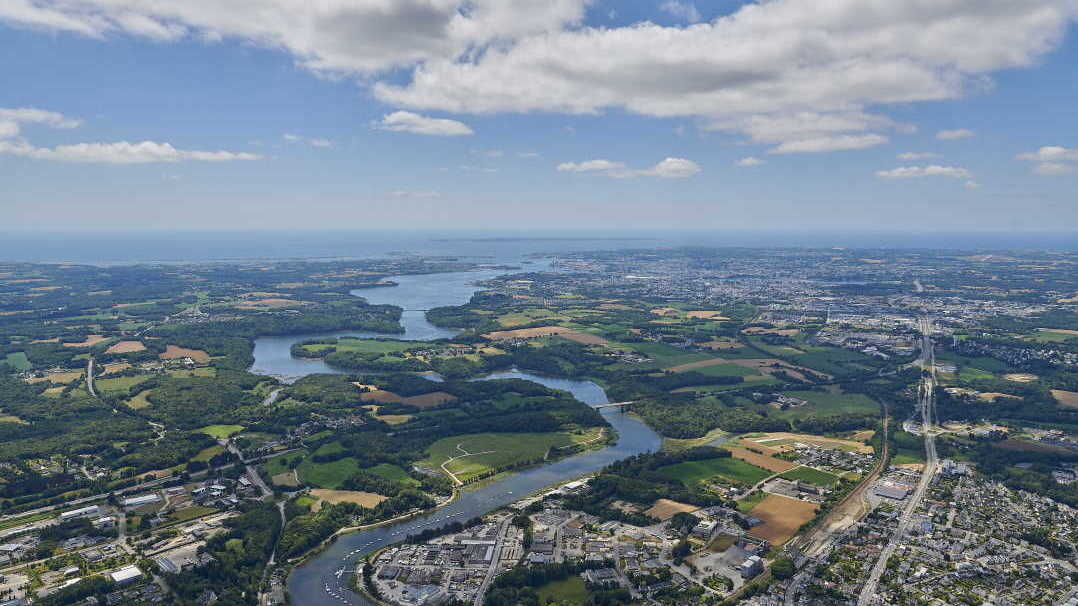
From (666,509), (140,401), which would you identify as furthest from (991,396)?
(140,401)

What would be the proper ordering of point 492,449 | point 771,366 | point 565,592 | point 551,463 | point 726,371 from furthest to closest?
1. point 771,366
2. point 726,371
3. point 492,449
4. point 551,463
5. point 565,592

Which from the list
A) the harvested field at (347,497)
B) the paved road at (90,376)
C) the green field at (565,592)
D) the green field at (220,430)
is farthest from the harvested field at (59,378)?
the green field at (565,592)

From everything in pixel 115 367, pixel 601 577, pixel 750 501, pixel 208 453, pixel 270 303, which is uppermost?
pixel 270 303

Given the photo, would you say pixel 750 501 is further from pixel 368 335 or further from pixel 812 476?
pixel 368 335

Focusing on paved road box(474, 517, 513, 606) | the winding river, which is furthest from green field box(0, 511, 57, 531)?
paved road box(474, 517, 513, 606)

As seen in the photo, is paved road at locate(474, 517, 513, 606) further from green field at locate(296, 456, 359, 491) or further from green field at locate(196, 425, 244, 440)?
green field at locate(196, 425, 244, 440)
